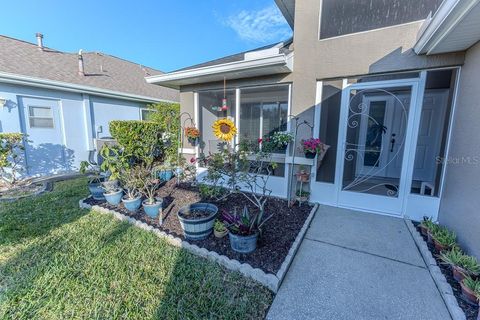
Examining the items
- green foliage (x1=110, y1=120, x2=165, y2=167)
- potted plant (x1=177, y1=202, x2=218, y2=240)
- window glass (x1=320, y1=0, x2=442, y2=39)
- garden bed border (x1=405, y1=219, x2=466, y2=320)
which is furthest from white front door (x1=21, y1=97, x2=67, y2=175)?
garden bed border (x1=405, y1=219, x2=466, y2=320)

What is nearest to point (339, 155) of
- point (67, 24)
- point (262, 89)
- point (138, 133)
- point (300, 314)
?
point (262, 89)

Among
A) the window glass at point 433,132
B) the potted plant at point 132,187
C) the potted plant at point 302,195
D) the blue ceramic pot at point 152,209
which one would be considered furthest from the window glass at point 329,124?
the potted plant at point 132,187

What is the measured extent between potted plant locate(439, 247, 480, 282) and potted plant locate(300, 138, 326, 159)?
2078mm

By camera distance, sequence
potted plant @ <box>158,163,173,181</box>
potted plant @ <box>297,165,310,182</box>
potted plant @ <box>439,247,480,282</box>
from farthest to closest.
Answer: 1. potted plant @ <box>158,163,173,181</box>
2. potted plant @ <box>297,165,310,182</box>
3. potted plant @ <box>439,247,480,282</box>

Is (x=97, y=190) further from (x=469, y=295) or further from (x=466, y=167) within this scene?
(x=466, y=167)

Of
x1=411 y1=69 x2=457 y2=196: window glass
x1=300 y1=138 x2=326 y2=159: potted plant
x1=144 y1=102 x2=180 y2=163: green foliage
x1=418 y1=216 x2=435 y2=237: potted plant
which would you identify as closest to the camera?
x1=418 y1=216 x2=435 y2=237: potted plant

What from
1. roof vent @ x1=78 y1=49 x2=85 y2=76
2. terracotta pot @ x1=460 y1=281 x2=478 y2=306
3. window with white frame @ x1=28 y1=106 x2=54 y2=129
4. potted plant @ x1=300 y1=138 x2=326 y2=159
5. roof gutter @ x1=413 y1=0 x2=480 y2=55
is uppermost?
roof vent @ x1=78 y1=49 x2=85 y2=76

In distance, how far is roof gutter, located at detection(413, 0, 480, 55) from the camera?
1953mm

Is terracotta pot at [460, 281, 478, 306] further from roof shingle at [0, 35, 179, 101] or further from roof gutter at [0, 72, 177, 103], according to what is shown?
roof shingle at [0, 35, 179, 101]

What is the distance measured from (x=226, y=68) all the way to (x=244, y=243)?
3258 millimetres

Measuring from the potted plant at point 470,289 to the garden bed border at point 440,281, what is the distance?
0.10 meters

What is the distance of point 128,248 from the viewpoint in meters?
2.82

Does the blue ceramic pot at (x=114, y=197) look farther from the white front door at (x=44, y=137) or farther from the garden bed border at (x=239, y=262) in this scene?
the white front door at (x=44, y=137)

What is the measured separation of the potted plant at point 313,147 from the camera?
144 inches
